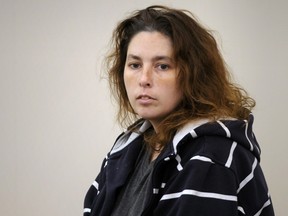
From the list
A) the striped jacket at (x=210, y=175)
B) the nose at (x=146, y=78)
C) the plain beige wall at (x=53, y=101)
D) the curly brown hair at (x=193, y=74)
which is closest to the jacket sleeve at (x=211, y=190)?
the striped jacket at (x=210, y=175)

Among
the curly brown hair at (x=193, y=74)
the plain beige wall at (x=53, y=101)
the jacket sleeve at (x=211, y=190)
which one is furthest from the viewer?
the plain beige wall at (x=53, y=101)

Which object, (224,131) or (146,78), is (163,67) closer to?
(146,78)

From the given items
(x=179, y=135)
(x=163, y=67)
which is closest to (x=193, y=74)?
(x=163, y=67)

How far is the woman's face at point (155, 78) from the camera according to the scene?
0.99m

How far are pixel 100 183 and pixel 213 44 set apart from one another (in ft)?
1.95

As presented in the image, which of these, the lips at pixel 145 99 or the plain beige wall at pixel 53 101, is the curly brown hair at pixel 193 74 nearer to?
the lips at pixel 145 99

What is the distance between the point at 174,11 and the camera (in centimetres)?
103

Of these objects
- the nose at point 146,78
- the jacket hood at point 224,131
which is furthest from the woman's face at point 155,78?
the jacket hood at point 224,131

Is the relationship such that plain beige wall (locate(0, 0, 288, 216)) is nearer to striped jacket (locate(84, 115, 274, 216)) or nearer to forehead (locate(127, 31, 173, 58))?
forehead (locate(127, 31, 173, 58))

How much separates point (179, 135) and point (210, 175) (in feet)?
0.47

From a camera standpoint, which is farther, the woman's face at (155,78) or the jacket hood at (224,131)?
the woman's face at (155,78)

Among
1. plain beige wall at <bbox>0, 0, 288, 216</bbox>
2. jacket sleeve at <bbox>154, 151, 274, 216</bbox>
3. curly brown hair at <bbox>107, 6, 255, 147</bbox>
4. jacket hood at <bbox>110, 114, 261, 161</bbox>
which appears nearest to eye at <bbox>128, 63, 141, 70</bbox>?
curly brown hair at <bbox>107, 6, 255, 147</bbox>

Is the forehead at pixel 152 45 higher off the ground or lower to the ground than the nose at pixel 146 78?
higher

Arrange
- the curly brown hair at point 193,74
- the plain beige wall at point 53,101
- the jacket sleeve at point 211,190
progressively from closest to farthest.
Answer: the jacket sleeve at point 211,190 < the curly brown hair at point 193,74 < the plain beige wall at point 53,101
